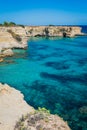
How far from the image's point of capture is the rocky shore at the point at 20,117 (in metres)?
16.3

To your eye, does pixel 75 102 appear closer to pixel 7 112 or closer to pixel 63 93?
pixel 63 93

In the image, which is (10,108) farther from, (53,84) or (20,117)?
(53,84)

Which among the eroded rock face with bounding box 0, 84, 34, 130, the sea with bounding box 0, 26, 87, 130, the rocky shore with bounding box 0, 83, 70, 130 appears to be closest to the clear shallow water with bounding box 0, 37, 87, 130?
the sea with bounding box 0, 26, 87, 130

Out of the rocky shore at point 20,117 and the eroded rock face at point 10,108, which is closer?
the rocky shore at point 20,117

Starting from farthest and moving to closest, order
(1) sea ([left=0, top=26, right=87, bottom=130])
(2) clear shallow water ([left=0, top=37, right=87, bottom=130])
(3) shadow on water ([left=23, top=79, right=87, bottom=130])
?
(2) clear shallow water ([left=0, top=37, right=87, bottom=130]) < (1) sea ([left=0, top=26, right=87, bottom=130]) < (3) shadow on water ([left=23, top=79, right=87, bottom=130])

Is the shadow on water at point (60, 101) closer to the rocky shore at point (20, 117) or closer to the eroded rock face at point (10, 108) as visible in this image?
the eroded rock face at point (10, 108)

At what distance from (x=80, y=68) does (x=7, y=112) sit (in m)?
25.1

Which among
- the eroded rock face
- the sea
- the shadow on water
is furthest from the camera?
the sea

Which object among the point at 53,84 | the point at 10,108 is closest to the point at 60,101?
the point at 10,108

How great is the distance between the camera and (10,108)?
22.0 metres

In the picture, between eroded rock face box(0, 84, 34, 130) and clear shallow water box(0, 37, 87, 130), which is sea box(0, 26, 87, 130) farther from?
eroded rock face box(0, 84, 34, 130)

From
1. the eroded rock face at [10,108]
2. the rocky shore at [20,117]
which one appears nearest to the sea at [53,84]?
the eroded rock face at [10,108]

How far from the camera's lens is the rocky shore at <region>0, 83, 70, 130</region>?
641 inches

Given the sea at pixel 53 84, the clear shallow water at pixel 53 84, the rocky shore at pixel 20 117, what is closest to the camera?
the rocky shore at pixel 20 117
